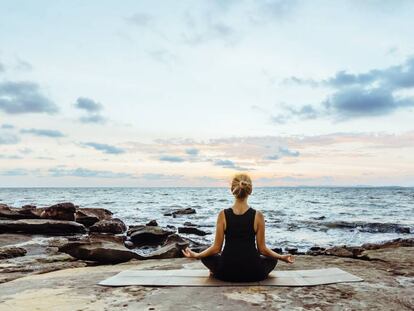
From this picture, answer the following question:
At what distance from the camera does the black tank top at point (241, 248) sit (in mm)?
5906

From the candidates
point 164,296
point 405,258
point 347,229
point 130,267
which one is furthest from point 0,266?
point 347,229

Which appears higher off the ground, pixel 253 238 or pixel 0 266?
pixel 253 238

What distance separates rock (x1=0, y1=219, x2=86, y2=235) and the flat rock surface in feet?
39.9

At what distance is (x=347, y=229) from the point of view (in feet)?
79.9

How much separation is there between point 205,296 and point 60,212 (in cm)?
1870

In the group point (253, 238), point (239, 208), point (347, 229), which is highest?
point (239, 208)

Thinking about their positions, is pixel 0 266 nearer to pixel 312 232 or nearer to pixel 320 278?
pixel 320 278

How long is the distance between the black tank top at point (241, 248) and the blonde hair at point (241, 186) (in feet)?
0.78

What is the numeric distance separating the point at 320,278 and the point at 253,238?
4.33 feet

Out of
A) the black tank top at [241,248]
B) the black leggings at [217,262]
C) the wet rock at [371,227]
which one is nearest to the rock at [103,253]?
the black leggings at [217,262]

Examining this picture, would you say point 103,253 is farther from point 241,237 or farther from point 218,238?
point 241,237

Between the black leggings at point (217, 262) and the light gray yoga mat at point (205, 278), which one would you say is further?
the black leggings at point (217, 262)

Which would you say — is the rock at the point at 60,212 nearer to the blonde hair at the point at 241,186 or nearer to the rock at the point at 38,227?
the rock at the point at 38,227

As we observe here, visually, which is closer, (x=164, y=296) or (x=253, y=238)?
(x=164, y=296)
